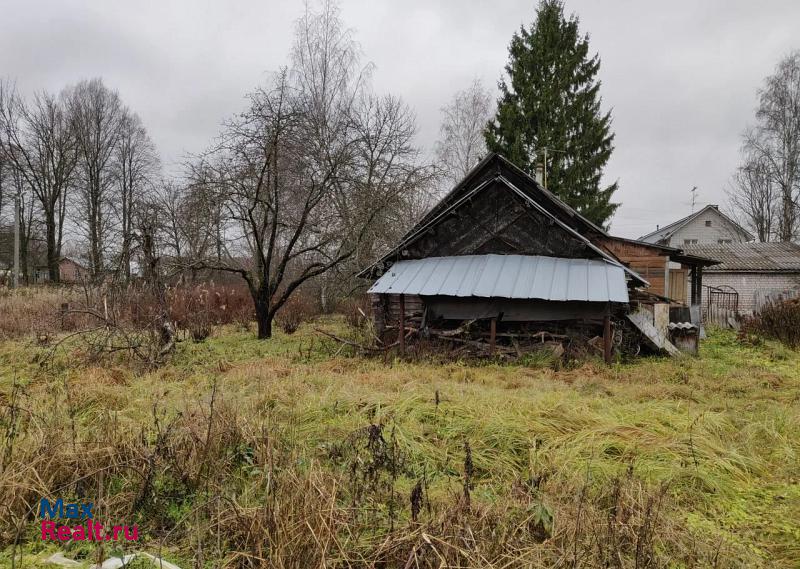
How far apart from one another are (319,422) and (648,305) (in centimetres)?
1051

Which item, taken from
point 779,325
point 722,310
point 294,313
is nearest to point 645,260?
point 779,325

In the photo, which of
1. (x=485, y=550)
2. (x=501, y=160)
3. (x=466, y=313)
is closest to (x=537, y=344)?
(x=466, y=313)

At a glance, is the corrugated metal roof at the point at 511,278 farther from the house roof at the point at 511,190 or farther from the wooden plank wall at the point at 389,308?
the wooden plank wall at the point at 389,308

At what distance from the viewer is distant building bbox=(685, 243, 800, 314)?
24.3 meters

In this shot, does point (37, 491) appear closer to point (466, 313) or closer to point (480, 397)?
point (480, 397)

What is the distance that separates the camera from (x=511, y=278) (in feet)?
35.6

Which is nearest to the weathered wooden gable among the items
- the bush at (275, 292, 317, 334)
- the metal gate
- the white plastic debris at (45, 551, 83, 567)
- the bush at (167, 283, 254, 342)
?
the bush at (275, 292, 317, 334)

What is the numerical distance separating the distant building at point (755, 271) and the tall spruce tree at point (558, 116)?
7.18 metres

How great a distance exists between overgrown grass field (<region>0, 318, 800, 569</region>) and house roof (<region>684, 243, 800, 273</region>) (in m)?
22.1

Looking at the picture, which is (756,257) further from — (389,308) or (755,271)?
(389,308)

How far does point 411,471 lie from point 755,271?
29005 mm

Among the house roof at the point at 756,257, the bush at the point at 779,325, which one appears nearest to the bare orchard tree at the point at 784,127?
the house roof at the point at 756,257

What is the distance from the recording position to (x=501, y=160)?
14.3 metres

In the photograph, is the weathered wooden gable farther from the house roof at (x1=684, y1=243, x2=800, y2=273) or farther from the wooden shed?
the house roof at (x1=684, y1=243, x2=800, y2=273)
